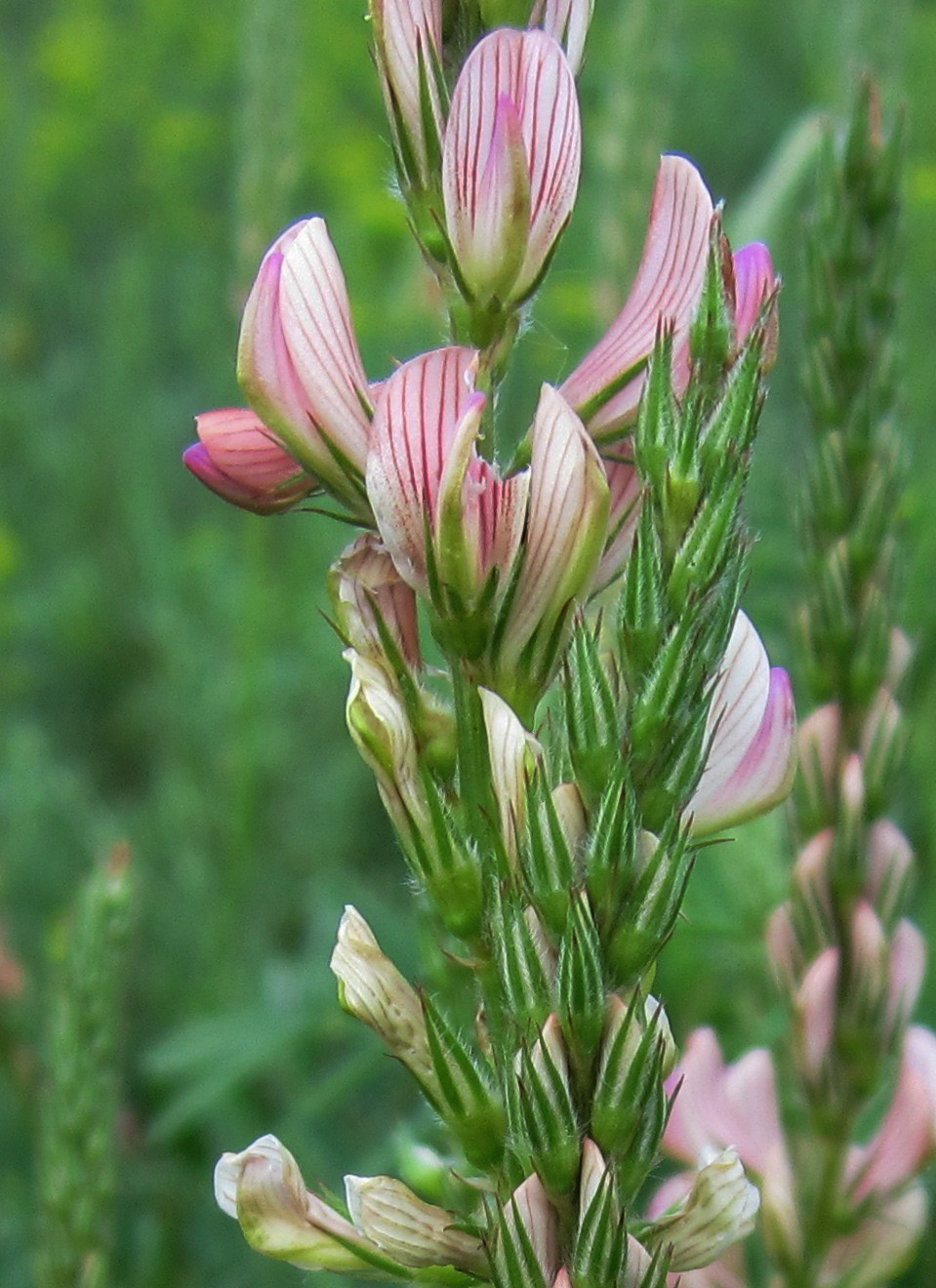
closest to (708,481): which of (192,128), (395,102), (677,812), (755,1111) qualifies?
(677,812)

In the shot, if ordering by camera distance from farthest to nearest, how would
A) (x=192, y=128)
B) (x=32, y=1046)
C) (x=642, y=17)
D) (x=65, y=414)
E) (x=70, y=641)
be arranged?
(x=192, y=128)
(x=65, y=414)
(x=70, y=641)
(x=642, y=17)
(x=32, y=1046)

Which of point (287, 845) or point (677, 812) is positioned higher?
point (677, 812)

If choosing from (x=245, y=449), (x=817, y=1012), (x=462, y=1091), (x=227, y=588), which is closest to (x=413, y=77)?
(x=245, y=449)

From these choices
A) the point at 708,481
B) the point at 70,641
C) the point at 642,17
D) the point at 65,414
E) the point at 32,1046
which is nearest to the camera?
the point at 708,481

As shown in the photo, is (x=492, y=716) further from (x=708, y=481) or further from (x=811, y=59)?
(x=811, y=59)

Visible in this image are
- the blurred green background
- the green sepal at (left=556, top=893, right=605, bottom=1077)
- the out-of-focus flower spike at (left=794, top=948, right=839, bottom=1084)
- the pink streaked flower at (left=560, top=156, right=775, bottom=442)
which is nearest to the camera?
the green sepal at (left=556, top=893, right=605, bottom=1077)

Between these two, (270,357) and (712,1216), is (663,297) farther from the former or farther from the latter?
(712,1216)

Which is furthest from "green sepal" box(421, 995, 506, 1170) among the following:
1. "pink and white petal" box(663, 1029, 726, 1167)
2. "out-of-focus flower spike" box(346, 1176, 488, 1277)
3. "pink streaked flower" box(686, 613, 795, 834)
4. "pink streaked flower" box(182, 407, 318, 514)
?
"pink and white petal" box(663, 1029, 726, 1167)

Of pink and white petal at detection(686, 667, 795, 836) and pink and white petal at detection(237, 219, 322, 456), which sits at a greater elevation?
pink and white petal at detection(237, 219, 322, 456)

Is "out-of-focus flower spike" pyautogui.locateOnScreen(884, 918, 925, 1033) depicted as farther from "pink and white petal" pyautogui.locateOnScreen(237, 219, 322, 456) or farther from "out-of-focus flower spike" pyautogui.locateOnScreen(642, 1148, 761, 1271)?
"pink and white petal" pyautogui.locateOnScreen(237, 219, 322, 456)
